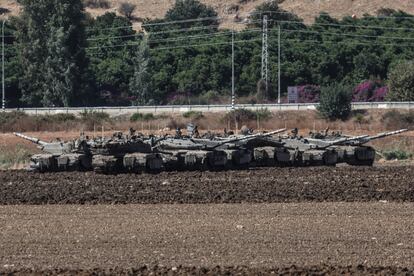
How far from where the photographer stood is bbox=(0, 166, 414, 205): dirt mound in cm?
3494

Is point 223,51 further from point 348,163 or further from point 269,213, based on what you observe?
point 269,213

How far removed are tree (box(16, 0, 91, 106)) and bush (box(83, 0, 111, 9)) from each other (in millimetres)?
32221

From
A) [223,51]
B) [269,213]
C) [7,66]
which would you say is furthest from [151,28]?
[269,213]

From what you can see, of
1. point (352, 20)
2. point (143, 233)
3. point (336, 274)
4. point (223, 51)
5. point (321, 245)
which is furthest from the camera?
point (352, 20)

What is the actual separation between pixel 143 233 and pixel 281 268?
554 cm

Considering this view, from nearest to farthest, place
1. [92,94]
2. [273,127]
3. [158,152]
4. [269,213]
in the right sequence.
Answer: [269,213] → [158,152] → [273,127] → [92,94]

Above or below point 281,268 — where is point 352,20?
above

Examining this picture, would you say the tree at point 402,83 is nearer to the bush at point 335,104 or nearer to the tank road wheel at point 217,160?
the bush at point 335,104

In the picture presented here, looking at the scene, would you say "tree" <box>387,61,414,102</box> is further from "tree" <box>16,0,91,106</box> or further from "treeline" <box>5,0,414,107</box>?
"tree" <box>16,0,91,106</box>

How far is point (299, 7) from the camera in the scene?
124m

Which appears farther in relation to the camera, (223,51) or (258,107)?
(223,51)

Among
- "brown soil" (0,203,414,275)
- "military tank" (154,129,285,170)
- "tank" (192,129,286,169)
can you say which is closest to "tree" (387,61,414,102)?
"tank" (192,129,286,169)

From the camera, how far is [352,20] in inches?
4476

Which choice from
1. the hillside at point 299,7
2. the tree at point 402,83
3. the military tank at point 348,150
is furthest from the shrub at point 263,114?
the hillside at point 299,7
